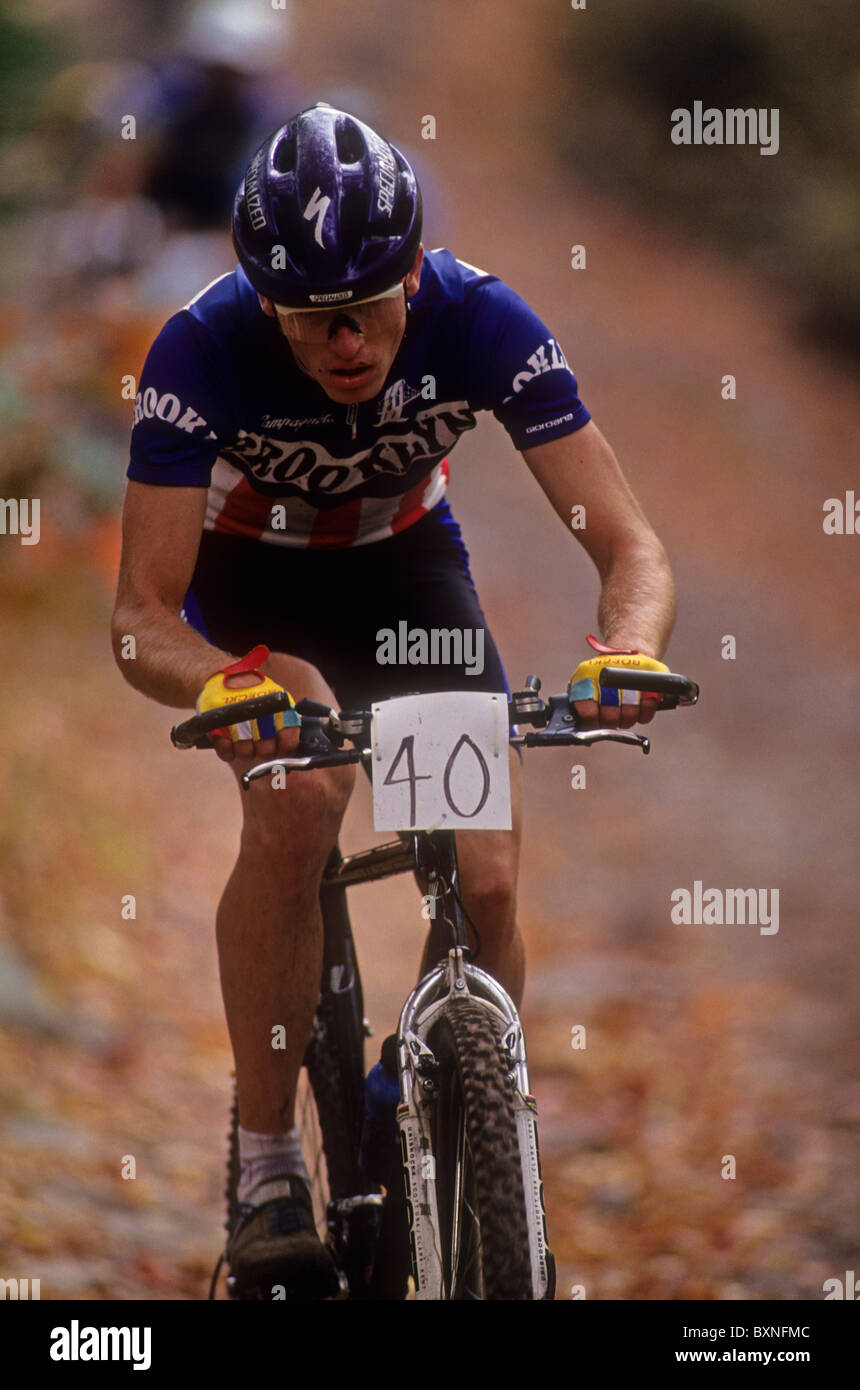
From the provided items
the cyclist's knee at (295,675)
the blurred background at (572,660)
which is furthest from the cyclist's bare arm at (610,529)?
the blurred background at (572,660)

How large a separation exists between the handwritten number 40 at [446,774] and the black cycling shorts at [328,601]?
0.89 metres

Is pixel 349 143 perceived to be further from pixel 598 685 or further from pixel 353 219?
pixel 598 685

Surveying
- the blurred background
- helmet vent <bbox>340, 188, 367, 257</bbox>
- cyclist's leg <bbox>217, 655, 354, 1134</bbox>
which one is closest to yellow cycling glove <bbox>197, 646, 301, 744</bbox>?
cyclist's leg <bbox>217, 655, 354, 1134</bbox>

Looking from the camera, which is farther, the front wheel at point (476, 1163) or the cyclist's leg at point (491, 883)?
the cyclist's leg at point (491, 883)

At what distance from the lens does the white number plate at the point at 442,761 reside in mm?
2379

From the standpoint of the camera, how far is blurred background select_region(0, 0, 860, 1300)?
16.1ft

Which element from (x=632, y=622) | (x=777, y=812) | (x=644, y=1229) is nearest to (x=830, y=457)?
(x=777, y=812)

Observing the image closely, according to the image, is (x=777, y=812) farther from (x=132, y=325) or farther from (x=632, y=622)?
(x=632, y=622)

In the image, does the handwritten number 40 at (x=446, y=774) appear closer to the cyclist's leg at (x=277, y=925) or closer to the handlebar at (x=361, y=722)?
the handlebar at (x=361, y=722)

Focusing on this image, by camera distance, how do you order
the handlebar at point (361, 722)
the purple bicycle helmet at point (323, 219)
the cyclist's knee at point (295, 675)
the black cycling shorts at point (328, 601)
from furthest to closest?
the black cycling shorts at point (328, 601), the cyclist's knee at point (295, 675), the purple bicycle helmet at point (323, 219), the handlebar at point (361, 722)

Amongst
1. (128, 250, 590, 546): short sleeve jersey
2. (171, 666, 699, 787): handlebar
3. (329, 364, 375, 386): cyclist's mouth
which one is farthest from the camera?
(128, 250, 590, 546): short sleeve jersey

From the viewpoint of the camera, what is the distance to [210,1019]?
242 inches

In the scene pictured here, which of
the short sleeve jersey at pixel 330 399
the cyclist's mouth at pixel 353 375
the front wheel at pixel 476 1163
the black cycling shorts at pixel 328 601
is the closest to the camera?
the front wheel at pixel 476 1163

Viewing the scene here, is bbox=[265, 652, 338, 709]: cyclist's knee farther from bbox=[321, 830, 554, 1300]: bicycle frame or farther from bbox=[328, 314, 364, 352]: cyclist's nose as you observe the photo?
bbox=[328, 314, 364, 352]: cyclist's nose
